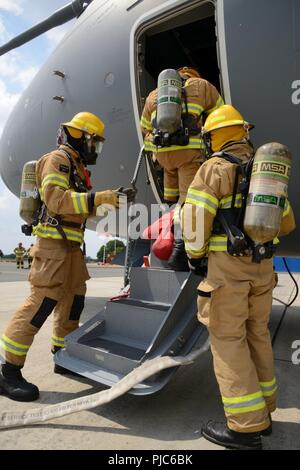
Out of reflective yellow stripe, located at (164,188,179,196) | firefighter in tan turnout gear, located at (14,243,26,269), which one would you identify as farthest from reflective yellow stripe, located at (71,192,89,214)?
firefighter in tan turnout gear, located at (14,243,26,269)

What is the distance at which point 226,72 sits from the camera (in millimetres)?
3705

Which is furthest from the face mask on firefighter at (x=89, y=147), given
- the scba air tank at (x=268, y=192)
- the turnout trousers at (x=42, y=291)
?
the scba air tank at (x=268, y=192)

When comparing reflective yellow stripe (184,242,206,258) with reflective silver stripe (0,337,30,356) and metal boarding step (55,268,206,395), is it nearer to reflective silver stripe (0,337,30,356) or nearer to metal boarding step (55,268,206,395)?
metal boarding step (55,268,206,395)

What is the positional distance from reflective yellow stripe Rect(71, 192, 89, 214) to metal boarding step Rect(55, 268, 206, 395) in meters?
0.68

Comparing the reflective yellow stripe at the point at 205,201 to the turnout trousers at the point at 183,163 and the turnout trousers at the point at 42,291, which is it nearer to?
the turnout trousers at the point at 183,163

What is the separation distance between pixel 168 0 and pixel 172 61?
193 cm

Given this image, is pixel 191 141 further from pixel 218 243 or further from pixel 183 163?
pixel 218 243

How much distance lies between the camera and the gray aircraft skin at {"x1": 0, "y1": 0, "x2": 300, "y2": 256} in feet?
11.5

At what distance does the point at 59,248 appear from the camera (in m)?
3.42

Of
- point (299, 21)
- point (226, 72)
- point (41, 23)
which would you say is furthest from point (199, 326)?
point (41, 23)

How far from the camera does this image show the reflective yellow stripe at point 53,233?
11.2ft

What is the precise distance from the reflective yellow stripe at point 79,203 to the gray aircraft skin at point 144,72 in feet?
5.05
